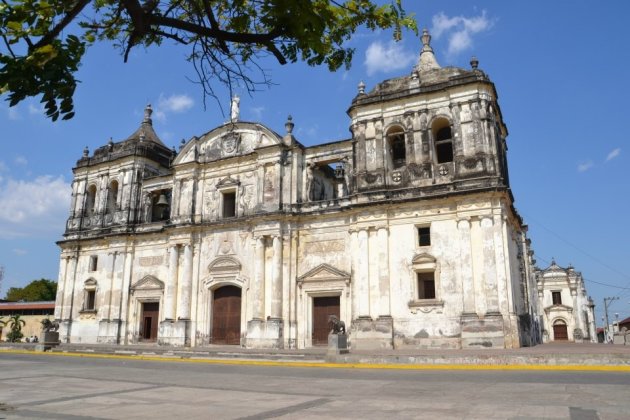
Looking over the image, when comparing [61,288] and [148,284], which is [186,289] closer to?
[148,284]

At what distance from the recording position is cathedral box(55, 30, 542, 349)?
2052cm

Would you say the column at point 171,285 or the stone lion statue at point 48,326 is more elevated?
the column at point 171,285

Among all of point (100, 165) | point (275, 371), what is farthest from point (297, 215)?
point (100, 165)

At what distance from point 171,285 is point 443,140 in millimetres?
15692

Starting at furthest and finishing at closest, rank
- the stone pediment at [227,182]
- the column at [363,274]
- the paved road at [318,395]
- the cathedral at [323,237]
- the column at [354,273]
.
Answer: the stone pediment at [227,182] < the column at [354,273] < the column at [363,274] < the cathedral at [323,237] < the paved road at [318,395]

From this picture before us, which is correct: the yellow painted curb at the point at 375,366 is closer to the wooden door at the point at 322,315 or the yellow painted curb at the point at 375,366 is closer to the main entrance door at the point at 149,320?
the wooden door at the point at 322,315

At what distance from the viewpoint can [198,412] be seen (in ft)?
24.1

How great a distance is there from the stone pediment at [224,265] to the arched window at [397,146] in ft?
30.4

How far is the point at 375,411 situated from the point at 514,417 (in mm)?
1869

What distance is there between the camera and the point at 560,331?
45.7 m

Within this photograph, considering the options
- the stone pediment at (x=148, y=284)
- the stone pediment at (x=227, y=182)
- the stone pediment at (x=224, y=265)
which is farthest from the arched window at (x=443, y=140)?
the stone pediment at (x=148, y=284)

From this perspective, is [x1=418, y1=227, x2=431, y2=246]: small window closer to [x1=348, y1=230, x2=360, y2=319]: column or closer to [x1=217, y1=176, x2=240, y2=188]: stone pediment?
[x1=348, y1=230, x2=360, y2=319]: column

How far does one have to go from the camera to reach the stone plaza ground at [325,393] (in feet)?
23.3

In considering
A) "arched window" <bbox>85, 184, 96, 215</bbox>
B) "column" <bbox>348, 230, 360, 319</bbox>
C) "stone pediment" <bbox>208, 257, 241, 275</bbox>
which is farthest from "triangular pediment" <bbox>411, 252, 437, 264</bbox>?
"arched window" <bbox>85, 184, 96, 215</bbox>
